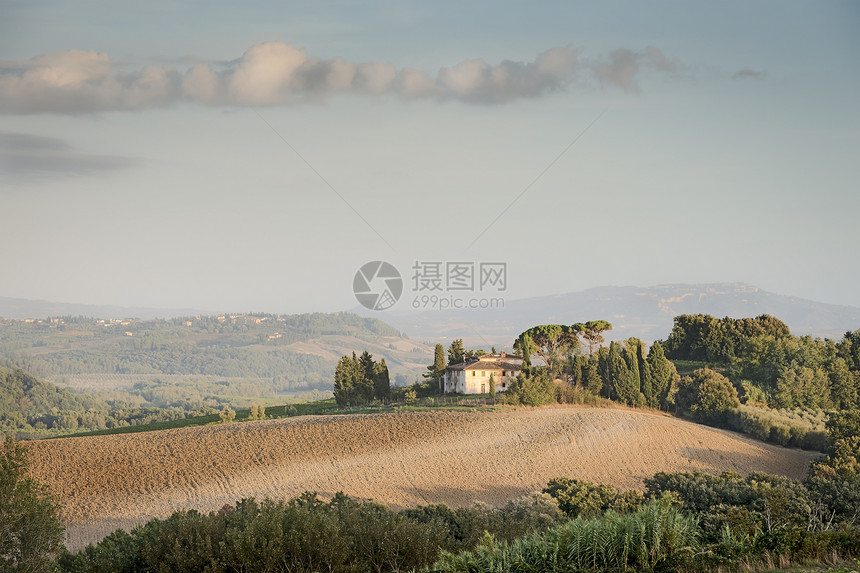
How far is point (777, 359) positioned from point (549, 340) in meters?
15.9

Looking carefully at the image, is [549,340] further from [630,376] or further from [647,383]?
[647,383]

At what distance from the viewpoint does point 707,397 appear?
43188mm

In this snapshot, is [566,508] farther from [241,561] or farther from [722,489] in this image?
[241,561]

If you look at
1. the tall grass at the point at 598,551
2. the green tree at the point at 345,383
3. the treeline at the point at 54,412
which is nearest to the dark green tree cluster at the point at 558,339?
the green tree at the point at 345,383

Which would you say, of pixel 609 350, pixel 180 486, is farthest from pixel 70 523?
pixel 609 350

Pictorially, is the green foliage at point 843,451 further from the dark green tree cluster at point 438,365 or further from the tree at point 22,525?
the tree at point 22,525

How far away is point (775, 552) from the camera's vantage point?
35.7 feet

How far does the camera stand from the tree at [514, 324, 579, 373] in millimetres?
51812

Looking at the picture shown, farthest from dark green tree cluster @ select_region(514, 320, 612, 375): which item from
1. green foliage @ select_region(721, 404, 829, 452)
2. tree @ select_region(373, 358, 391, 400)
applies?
green foliage @ select_region(721, 404, 829, 452)

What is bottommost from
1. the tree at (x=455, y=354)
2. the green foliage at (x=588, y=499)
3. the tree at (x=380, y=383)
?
the green foliage at (x=588, y=499)

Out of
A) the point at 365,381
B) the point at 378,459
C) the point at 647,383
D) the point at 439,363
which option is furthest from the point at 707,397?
the point at 378,459

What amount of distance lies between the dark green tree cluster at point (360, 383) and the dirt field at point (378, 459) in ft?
25.3

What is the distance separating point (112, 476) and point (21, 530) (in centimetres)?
1615

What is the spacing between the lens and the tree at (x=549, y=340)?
5181 cm
